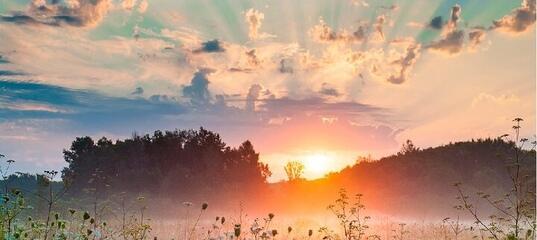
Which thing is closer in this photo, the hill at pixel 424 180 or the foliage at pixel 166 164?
the foliage at pixel 166 164

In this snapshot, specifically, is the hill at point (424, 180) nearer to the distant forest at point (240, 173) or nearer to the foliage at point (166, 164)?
the distant forest at point (240, 173)

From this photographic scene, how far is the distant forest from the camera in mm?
52250

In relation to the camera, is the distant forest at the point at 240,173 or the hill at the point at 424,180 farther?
the hill at the point at 424,180

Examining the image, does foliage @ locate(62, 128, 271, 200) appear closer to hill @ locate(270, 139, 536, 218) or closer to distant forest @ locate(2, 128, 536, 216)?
distant forest @ locate(2, 128, 536, 216)

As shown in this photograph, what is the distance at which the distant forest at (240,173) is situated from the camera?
52.2 m

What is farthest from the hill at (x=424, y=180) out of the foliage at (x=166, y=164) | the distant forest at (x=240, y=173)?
the foliage at (x=166, y=164)

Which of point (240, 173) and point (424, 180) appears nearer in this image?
point (240, 173)

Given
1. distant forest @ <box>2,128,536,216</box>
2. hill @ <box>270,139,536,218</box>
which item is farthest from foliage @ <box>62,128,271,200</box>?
hill @ <box>270,139,536,218</box>

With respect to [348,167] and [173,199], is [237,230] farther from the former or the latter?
[348,167]

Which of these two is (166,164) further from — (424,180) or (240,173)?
(424,180)

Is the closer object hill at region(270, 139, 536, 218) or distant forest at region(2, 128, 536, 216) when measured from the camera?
distant forest at region(2, 128, 536, 216)

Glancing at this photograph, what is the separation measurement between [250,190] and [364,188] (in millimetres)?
13803

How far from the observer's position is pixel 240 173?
56375 millimetres

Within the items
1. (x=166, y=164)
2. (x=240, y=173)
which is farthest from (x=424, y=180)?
(x=166, y=164)
